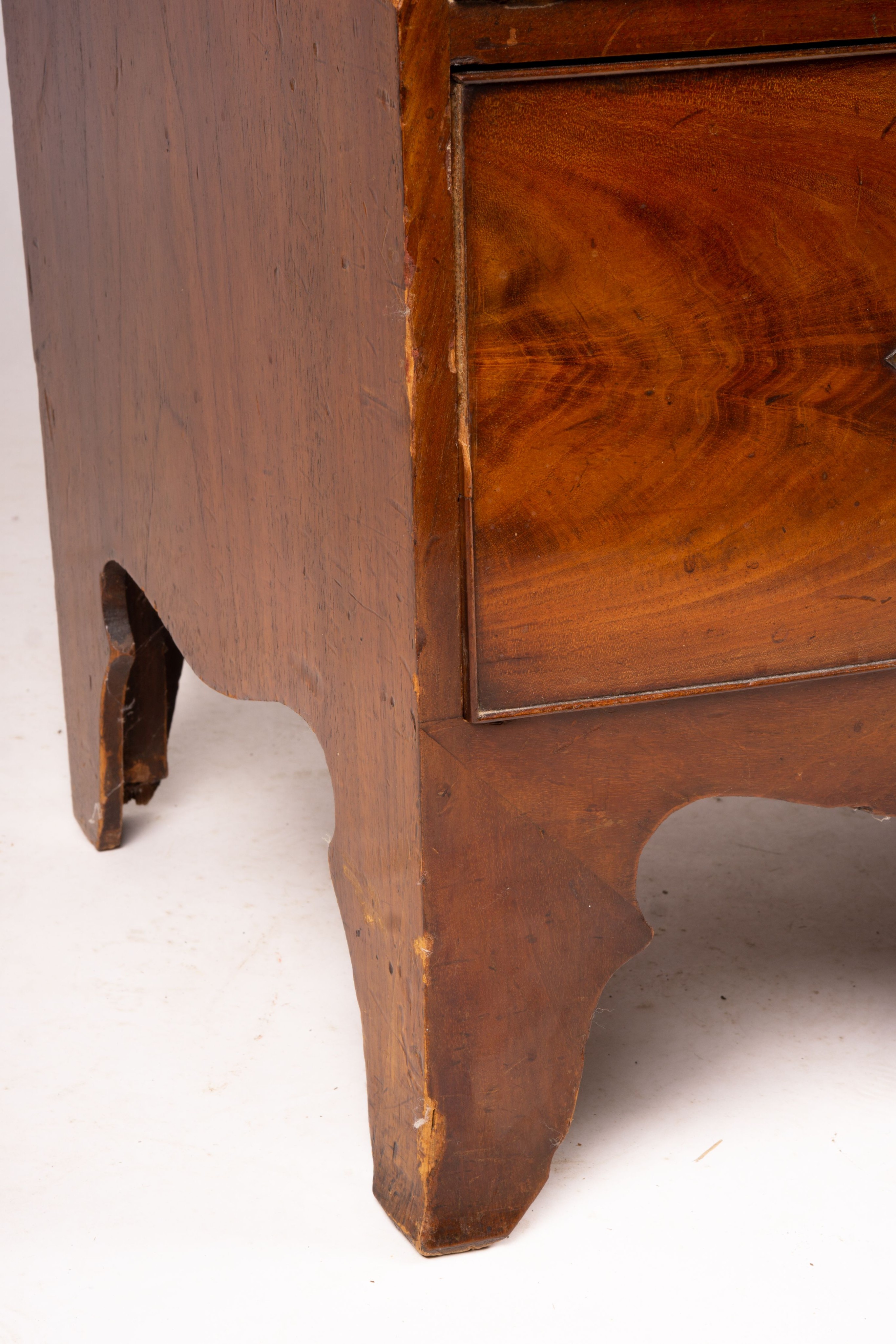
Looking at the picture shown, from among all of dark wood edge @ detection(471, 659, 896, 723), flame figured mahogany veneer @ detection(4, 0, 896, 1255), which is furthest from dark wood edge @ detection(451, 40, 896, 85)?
dark wood edge @ detection(471, 659, 896, 723)

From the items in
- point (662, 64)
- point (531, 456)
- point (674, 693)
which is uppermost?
point (662, 64)

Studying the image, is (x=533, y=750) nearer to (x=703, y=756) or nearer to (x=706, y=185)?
(x=703, y=756)

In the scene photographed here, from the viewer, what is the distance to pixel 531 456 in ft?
3.00

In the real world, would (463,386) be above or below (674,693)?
above

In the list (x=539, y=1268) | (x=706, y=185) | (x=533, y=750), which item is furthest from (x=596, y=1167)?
(x=706, y=185)

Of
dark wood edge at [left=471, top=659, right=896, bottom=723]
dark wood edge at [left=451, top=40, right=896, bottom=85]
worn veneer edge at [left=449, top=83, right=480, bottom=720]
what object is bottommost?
dark wood edge at [left=471, top=659, right=896, bottom=723]

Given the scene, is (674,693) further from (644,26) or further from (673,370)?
(644,26)

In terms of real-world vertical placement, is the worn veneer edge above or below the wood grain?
below

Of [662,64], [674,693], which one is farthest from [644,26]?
[674,693]

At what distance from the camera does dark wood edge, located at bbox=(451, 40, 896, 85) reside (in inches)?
33.5

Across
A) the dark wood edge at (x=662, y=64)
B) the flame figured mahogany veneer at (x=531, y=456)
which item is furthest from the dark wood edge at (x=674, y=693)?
the dark wood edge at (x=662, y=64)

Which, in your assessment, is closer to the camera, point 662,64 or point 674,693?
point 662,64

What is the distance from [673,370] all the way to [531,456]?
0.10 metres

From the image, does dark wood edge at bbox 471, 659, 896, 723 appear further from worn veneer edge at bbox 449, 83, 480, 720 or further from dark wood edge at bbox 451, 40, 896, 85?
dark wood edge at bbox 451, 40, 896, 85
